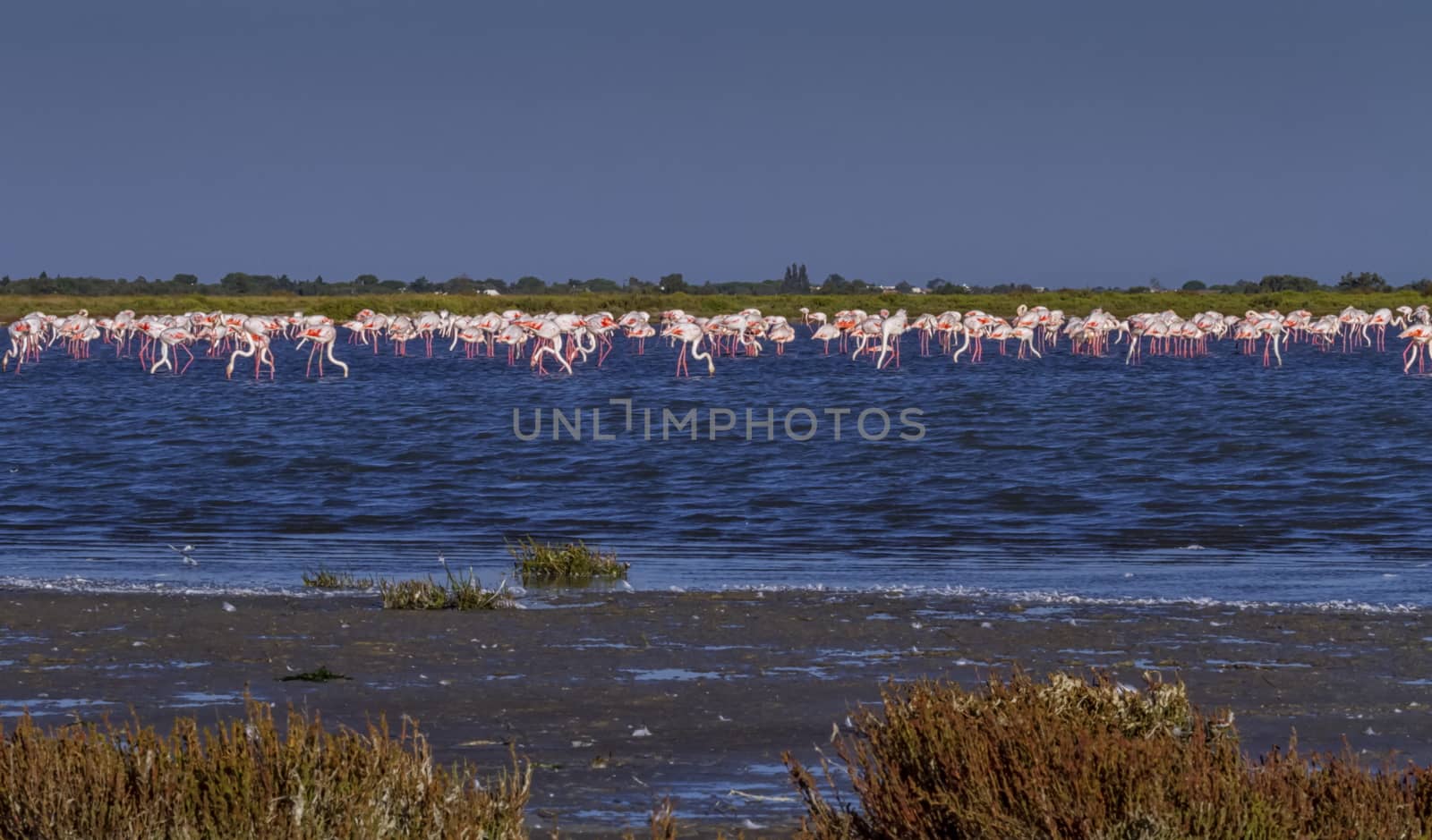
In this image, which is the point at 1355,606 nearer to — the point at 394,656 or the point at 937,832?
the point at 394,656

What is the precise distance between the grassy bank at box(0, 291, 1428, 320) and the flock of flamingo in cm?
2325

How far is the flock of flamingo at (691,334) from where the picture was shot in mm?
43125

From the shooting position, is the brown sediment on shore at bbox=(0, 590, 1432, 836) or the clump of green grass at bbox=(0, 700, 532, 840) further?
the brown sediment on shore at bbox=(0, 590, 1432, 836)

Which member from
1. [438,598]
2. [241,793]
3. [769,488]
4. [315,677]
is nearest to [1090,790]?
[241,793]

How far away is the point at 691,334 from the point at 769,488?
22672 mm

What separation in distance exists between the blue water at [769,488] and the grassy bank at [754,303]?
4727 centimetres

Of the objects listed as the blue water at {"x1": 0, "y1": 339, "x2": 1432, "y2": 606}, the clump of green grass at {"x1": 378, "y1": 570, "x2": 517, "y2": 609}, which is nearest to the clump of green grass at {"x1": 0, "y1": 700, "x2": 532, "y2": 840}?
the clump of green grass at {"x1": 378, "y1": 570, "x2": 517, "y2": 609}

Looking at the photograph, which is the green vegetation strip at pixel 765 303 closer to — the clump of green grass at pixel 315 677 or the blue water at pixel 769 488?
the blue water at pixel 769 488

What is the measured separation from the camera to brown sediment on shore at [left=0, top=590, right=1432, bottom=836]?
6582 millimetres

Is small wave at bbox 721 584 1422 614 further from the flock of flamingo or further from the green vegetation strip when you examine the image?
the green vegetation strip

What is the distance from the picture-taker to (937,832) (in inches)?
157

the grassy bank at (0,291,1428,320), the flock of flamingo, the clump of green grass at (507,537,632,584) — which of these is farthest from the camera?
the grassy bank at (0,291,1428,320)

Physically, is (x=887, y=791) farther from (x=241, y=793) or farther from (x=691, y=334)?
(x=691, y=334)

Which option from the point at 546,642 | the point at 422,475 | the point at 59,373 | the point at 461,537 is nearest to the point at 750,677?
the point at 546,642
